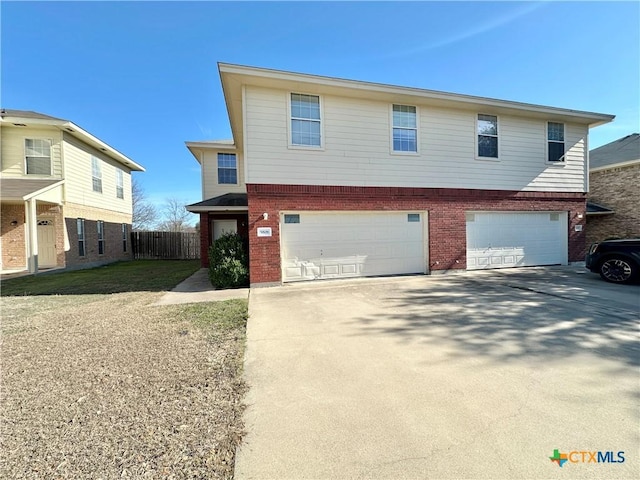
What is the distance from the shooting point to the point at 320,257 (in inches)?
343

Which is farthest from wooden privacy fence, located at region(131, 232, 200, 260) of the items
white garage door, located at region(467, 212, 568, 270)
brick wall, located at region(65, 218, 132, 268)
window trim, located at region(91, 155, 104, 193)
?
white garage door, located at region(467, 212, 568, 270)

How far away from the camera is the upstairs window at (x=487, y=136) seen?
998cm

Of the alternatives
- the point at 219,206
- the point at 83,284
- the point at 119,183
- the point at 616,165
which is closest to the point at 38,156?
the point at 119,183

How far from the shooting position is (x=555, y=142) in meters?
10.8

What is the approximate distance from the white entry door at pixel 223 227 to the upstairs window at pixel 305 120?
6.56 m

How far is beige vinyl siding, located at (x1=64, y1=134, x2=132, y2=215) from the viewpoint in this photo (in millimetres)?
13062

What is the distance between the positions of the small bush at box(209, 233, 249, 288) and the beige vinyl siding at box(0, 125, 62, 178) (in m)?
10.6

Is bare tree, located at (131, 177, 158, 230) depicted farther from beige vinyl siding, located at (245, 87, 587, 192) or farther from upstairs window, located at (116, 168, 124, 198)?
beige vinyl siding, located at (245, 87, 587, 192)

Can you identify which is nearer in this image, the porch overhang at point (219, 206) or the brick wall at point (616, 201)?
the porch overhang at point (219, 206)

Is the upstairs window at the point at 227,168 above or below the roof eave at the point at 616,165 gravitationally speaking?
above

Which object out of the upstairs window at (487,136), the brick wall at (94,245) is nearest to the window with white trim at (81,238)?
the brick wall at (94,245)

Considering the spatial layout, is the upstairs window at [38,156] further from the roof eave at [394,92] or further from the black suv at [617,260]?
the black suv at [617,260]

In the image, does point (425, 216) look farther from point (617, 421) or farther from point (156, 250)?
point (156, 250)

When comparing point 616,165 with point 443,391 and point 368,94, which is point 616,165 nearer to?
point 368,94
